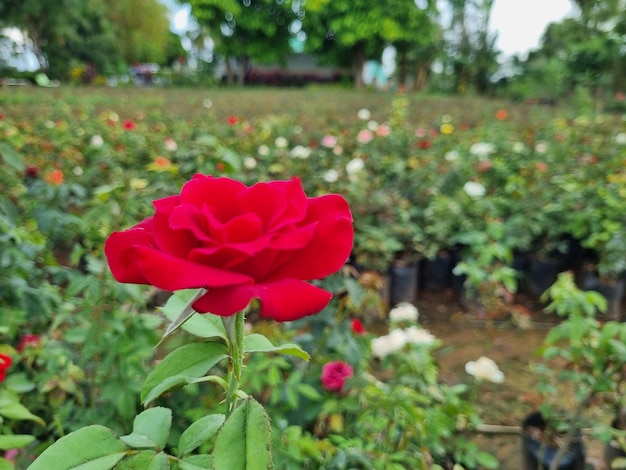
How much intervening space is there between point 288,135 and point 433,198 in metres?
1.76

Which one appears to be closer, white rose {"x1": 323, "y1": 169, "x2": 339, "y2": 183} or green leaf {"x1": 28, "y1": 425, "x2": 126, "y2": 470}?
green leaf {"x1": 28, "y1": 425, "x2": 126, "y2": 470}

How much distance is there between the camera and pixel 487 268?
8.89ft

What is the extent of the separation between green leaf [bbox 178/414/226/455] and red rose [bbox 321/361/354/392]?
73cm

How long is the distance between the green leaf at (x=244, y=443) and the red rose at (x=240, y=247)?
0.34ft

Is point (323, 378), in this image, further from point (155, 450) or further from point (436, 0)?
point (436, 0)

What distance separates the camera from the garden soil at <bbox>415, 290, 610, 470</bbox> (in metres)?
1.97

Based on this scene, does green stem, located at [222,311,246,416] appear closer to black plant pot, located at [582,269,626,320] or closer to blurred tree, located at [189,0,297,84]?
black plant pot, located at [582,269,626,320]

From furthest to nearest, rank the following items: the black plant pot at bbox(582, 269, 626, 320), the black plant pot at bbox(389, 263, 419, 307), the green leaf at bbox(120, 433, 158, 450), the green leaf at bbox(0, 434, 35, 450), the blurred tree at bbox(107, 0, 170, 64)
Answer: the blurred tree at bbox(107, 0, 170, 64)
the black plant pot at bbox(389, 263, 419, 307)
the black plant pot at bbox(582, 269, 626, 320)
the green leaf at bbox(0, 434, 35, 450)
the green leaf at bbox(120, 433, 158, 450)

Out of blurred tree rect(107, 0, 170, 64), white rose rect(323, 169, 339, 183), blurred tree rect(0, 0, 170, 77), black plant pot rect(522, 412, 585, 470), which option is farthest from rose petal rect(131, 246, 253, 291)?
blurred tree rect(107, 0, 170, 64)

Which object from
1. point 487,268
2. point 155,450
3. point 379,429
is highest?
point 155,450

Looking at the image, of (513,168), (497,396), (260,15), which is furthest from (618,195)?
(260,15)

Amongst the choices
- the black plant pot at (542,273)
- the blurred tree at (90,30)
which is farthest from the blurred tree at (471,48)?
the black plant pot at (542,273)

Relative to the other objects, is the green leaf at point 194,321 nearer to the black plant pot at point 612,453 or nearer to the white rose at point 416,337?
the white rose at point 416,337

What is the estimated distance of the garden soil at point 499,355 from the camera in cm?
197
